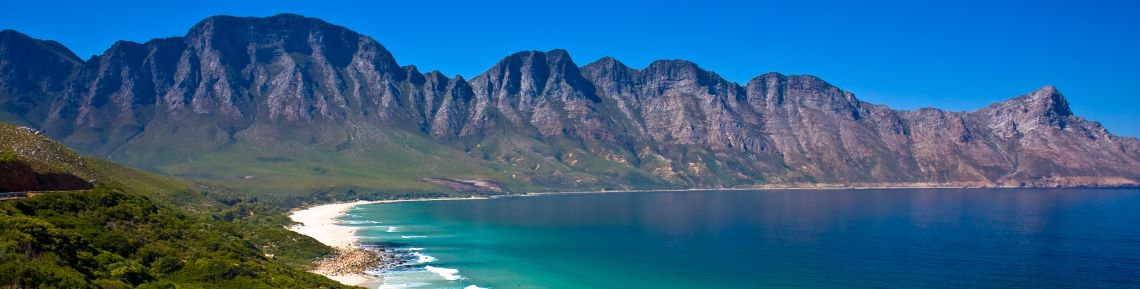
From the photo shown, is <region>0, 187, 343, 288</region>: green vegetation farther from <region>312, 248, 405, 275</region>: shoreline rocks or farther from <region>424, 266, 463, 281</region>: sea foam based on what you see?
<region>424, 266, 463, 281</region>: sea foam

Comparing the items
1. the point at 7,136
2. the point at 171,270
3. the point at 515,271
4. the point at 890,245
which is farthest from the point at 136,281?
the point at 890,245

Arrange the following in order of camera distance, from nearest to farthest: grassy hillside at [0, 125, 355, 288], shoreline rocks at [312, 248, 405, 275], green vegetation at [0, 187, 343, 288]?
green vegetation at [0, 187, 343, 288] < grassy hillside at [0, 125, 355, 288] < shoreline rocks at [312, 248, 405, 275]

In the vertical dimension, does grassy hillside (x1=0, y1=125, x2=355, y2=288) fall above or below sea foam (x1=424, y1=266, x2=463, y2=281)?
above

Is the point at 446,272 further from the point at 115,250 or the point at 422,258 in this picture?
the point at 115,250

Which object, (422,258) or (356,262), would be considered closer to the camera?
(356,262)

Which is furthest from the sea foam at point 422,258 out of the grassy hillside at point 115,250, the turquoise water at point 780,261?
the grassy hillside at point 115,250

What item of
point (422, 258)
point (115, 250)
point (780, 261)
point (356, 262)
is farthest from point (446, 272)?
point (780, 261)

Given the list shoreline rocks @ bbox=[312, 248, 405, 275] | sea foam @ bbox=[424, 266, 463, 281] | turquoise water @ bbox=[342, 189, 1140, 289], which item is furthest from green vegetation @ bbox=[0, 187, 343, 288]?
turquoise water @ bbox=[342, 189, 1140, 289]

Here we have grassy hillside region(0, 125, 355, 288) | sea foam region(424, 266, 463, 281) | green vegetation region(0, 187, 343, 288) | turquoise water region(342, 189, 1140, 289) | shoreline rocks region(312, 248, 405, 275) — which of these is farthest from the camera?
shoreline rocks region(312, 248, 405, 275)

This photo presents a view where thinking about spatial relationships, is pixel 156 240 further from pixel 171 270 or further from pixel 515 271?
pixel 515 271
